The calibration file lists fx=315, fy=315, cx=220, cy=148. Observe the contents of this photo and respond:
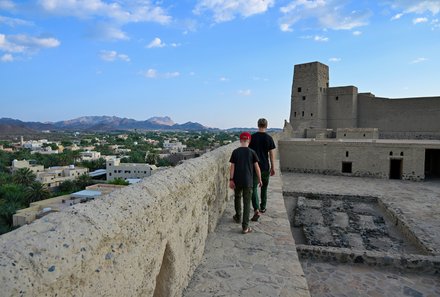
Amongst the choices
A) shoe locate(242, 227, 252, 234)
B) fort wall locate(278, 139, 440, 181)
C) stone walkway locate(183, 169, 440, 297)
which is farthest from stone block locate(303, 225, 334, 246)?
fort wall locate(278, 139, 440, 181)

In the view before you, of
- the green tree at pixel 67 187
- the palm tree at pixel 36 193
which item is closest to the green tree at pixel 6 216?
the palm tree at pixel 36 193

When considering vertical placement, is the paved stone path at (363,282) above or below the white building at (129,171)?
above

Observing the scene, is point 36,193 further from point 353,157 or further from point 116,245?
point 116,245

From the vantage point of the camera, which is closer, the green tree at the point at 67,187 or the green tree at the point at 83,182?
the green tree at the point at 67,187

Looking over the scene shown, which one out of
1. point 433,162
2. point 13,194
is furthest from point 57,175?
point 433,162

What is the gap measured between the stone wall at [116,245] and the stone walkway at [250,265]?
0.19 metres

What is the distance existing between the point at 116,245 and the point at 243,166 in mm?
2525

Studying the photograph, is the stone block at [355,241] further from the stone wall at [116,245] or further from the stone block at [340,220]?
the stone wall at [116,245]

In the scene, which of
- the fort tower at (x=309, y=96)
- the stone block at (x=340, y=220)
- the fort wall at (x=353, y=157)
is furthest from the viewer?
the fort tower at (x=309, y=96)

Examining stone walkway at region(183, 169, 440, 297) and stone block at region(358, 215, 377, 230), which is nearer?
stone walkway at region(183, 169, 440, 297)

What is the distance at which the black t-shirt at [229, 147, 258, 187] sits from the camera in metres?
4.11

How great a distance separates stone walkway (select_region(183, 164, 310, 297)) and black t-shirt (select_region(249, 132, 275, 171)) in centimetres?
98

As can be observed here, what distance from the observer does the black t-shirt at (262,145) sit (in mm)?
4836

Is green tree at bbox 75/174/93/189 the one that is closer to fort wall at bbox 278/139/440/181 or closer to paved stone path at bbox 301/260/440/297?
fort wall at bbox 278/139/440/181
